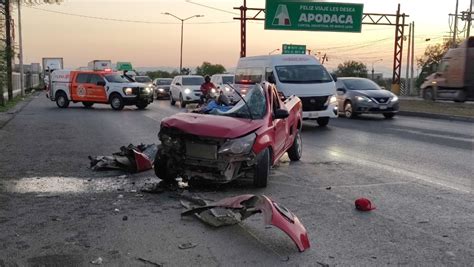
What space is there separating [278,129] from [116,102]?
1901cm

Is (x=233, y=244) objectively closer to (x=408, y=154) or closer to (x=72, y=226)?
(x=72, y=226)

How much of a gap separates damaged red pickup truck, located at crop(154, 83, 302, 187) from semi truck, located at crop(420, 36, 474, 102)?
777 inches

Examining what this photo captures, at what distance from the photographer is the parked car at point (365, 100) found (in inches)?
797

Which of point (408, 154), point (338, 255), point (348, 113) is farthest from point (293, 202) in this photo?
point (348, 113)

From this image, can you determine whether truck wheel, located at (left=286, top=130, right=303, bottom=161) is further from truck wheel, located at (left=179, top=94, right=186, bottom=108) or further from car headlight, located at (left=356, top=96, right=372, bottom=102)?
truck wheel, located at (left=179, top=94, right=186, bottom=108)

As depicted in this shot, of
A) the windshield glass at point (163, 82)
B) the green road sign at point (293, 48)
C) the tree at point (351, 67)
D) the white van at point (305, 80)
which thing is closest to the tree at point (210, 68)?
the tree at point (351, 67)

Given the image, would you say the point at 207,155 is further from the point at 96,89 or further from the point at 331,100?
the point at 96,89

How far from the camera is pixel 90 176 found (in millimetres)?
8484

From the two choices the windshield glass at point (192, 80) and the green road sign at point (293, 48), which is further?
the green road sign at point (293, 48)

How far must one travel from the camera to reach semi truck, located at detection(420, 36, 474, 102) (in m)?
25.0

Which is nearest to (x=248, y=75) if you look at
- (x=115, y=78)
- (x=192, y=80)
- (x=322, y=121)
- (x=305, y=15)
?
(x=322, y=121)

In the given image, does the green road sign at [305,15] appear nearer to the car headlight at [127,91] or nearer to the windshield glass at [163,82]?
the car headlight at [127,91]

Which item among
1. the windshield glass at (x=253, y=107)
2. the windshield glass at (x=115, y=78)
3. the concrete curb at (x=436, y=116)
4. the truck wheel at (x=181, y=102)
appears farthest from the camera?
the truck wheel at (x=181, y=102)

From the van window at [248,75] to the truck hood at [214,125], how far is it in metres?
10.5
